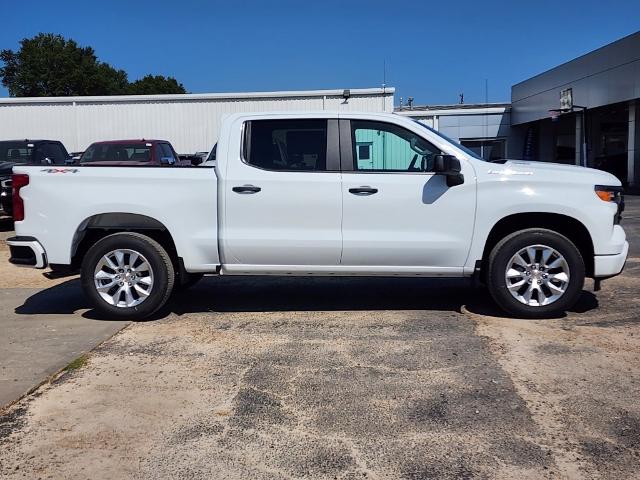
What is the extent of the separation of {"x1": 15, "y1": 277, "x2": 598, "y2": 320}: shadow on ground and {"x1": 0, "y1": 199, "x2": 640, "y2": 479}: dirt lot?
0.59 feet

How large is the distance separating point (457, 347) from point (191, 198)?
9.35 feet

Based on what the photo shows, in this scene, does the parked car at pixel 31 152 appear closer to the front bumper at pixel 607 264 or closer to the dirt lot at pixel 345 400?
the dirt lot at pixel 345 400

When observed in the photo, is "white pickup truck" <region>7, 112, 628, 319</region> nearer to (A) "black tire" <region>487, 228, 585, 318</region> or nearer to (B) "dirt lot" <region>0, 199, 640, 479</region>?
(A) "black tire" <region>487, 228, 585, 318</region>

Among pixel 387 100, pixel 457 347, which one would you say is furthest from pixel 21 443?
pixel 387 100

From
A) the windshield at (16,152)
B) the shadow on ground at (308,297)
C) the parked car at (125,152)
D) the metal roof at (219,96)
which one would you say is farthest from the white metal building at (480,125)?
the shadow on ground at (308,297)

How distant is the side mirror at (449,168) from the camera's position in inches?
228

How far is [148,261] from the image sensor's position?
6105 mm

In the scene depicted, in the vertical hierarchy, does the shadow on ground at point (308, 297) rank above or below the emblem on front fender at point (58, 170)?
below

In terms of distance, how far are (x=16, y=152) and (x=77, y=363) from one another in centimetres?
1262

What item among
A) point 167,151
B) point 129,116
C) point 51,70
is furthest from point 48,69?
point 167,151

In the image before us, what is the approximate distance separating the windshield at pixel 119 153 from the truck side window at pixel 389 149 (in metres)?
8.07

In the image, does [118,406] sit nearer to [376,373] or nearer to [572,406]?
[376,373]

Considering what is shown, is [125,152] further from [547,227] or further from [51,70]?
[51,70]

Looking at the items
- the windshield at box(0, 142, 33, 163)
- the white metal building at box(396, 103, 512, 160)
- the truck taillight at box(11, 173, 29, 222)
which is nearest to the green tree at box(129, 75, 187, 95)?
the white metal building at box(396, 103, 512, 160)
